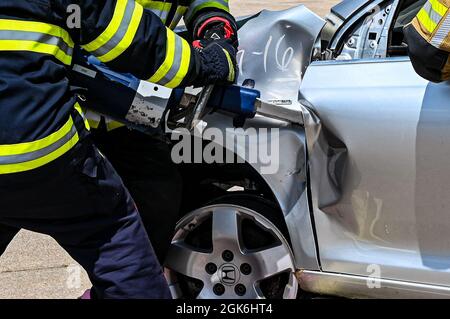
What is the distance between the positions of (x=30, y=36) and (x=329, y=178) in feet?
3.83

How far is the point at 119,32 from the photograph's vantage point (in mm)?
2055

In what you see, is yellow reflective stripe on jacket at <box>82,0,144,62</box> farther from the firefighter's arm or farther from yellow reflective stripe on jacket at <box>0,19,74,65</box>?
yellow reflective stripe on jacket at <box>0,19,74,65</box>

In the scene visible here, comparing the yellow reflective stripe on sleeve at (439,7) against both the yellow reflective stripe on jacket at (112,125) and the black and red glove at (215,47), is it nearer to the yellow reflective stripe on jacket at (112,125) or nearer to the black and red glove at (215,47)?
the black and red glove at (215,47)

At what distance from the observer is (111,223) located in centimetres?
220

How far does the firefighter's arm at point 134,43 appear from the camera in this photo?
202 cm

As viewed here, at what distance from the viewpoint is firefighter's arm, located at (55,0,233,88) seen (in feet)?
6.64

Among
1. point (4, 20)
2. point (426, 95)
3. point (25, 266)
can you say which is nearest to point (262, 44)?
point (426, 95)

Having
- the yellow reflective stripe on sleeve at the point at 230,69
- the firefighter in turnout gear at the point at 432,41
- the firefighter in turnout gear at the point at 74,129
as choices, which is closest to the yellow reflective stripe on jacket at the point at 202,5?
the yellow reflective stripe on sleeve at the point at 230,69

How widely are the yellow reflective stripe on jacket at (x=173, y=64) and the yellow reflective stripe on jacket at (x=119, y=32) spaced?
0.47ft

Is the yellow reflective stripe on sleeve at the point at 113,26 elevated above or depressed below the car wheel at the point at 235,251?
above

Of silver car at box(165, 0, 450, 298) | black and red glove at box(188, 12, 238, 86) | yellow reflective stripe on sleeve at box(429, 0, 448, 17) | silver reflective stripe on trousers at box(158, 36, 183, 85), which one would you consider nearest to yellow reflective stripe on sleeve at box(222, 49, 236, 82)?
black and red glove at box(188, 12, 238, 86)

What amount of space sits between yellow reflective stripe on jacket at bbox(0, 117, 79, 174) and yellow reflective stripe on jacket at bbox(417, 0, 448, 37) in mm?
1071

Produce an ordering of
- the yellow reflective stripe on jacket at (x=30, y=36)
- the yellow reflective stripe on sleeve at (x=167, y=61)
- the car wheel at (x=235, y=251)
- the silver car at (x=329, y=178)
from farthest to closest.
A: the car wheel at (x=235, y=251) → the silver car at (x=329, y=178) → the yellow reflective stripe on sleeve at (x=167, y=61) → the yellow reflective stripe on jacket at (x=30, y=36)

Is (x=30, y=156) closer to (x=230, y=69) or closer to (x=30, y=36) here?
(x=30, y=36)
